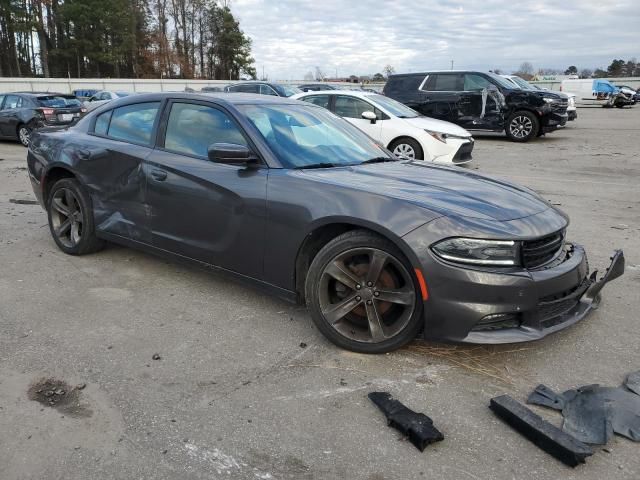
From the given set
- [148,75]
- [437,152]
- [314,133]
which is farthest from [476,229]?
[148,75]

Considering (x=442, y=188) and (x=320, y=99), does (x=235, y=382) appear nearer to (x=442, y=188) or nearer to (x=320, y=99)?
(x=442, y=188)

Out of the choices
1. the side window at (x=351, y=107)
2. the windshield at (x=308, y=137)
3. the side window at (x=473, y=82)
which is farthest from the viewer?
the side window at (x=473, y=82)

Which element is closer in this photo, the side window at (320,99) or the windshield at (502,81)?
the side window at (320,99)

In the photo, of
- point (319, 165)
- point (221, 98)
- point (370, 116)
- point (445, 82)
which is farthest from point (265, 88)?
point (319, 165)

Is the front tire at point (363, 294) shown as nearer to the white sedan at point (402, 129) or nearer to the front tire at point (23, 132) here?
the white sedan at point (402, 129)

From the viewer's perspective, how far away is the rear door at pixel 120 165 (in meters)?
4.39

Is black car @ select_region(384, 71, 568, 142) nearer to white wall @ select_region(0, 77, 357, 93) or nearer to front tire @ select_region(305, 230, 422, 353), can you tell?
front tire @ select_region(305, 230, 422, 353)

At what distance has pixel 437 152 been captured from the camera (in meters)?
10.2

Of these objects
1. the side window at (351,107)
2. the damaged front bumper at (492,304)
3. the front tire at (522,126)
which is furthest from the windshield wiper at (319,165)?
the front tire at (522,126)

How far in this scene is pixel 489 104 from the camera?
50.0 feet

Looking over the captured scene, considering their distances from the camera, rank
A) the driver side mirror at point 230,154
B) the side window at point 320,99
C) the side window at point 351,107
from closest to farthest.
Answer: the driver side mirror at point 230,154
the side window at point 351,107
the side window at point 320,99

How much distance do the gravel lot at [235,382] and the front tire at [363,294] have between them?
150 millimetres

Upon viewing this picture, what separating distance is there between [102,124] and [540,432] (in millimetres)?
4374

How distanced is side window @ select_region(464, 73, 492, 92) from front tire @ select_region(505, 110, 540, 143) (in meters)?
1.28
